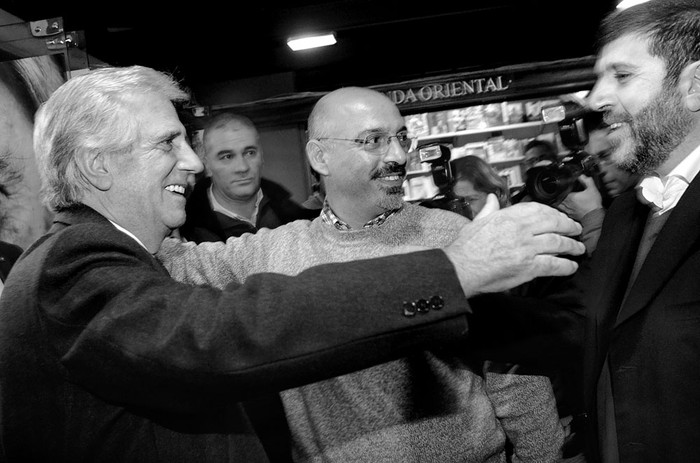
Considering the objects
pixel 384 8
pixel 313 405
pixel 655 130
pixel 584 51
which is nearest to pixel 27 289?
pixel 313 405

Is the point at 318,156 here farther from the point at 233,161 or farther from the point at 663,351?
the point at 663,351

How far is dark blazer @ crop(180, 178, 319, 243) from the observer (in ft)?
9.98

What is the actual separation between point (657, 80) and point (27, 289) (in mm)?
1457

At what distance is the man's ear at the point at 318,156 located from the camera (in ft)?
7.57

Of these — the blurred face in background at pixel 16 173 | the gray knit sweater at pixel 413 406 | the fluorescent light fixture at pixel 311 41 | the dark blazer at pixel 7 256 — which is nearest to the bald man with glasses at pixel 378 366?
the gray knit sweater at pixel 413 406

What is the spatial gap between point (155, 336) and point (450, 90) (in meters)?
5.10

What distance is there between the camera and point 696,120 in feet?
4.91

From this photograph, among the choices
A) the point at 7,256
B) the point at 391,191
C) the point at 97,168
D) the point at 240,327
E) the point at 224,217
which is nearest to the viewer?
the point at 240,327

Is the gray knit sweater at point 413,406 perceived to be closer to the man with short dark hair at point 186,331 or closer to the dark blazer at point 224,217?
the man with short dark hair at point 186,331

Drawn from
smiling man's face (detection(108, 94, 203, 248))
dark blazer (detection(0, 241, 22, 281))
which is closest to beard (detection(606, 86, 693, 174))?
smiling man's face (detection(108, 94, 203, 248))

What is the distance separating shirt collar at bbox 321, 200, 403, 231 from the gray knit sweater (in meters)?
0.10

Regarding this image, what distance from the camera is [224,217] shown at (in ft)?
10.5

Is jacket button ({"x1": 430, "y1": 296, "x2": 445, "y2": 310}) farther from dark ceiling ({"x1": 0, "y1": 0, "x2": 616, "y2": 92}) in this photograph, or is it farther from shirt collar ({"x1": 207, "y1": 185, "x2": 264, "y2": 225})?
dark ceiling ({"x1": 0, "y1": 0, "x2": 616, "y2": 92})

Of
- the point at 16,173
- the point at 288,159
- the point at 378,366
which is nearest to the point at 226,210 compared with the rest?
the point at 16,173
